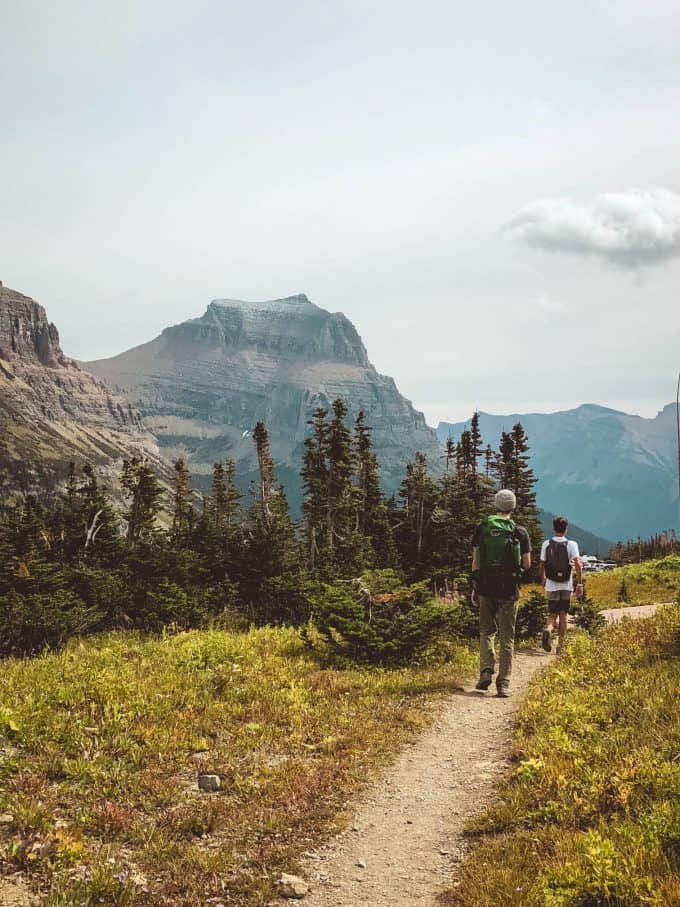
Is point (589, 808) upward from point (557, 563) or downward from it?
downward

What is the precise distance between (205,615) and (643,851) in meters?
20.2

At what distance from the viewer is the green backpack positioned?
11.1 metres

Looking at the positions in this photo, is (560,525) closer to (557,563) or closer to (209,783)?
(557,563)

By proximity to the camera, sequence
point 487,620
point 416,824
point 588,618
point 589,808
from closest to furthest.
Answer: point 589,808 → point 416,824 → point 487,620 → point 588,618

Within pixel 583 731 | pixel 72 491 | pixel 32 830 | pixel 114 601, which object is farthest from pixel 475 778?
pixel 72 491

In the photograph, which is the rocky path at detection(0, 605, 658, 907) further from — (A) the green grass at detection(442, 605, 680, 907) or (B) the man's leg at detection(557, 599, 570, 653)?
(B) the man's leg at detection(557, 599, 570, 653)

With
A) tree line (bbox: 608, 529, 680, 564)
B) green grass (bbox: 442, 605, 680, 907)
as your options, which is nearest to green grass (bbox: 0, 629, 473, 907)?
green grass (bbox: 442, 605, 680, 907)

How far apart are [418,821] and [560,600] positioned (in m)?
9.24

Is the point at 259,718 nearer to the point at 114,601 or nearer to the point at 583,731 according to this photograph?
the point at 583,731

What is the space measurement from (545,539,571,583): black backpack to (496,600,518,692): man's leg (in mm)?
3825

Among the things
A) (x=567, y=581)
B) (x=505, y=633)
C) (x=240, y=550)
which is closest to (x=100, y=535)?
(x=240, y=550)

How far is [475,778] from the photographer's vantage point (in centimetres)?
779

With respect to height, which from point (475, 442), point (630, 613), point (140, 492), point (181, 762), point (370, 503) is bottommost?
point (630, 613)

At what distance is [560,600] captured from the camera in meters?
15.0
